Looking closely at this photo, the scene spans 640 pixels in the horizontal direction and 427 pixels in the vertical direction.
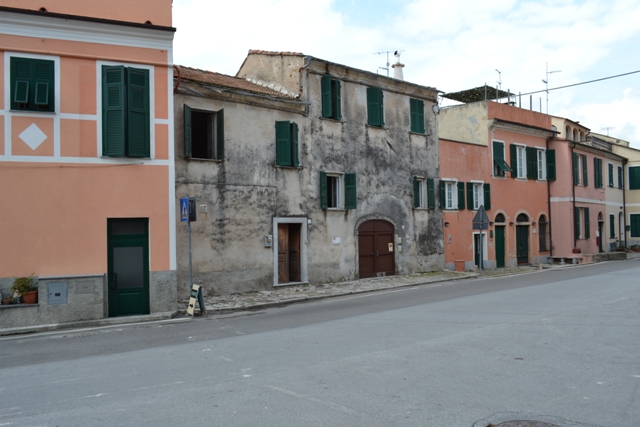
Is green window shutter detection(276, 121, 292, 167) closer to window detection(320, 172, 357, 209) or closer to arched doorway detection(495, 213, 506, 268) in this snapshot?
window detection(320, 172, 357, 209)

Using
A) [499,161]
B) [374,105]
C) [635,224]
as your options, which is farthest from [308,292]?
[635,224]

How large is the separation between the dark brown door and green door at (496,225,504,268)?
13852mm

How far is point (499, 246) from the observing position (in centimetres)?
2998

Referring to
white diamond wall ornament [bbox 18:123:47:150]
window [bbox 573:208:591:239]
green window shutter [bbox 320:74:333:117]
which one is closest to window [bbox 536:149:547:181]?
window [bbox 573:208:591:239]

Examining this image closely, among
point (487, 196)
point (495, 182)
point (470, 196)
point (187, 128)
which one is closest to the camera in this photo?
point (187, 128)

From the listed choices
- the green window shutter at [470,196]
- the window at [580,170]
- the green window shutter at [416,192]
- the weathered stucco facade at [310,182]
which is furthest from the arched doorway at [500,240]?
the window at [580,170]

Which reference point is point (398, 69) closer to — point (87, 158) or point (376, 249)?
point (376, 249)

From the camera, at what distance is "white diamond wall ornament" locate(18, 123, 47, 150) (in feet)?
43.7

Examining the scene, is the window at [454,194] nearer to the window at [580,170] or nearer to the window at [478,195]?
the window at [478,195]

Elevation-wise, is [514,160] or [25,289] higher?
[514,160]

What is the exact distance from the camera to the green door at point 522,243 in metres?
31.5

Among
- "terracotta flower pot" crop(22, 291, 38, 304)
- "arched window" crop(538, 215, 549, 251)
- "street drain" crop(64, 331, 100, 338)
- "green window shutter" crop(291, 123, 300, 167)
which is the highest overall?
"green window shutter" crop(291, 123, 300, 167)

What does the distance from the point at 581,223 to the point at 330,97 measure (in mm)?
22194

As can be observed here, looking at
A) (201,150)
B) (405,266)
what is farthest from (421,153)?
(201,150)
